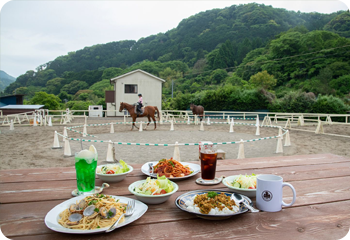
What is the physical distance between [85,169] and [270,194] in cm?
107

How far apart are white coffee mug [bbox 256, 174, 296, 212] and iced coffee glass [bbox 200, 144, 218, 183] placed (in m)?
0.43

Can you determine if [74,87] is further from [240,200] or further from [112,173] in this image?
[240,200]

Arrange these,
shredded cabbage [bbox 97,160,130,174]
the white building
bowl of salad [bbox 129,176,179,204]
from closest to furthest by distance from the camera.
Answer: bowl of salad [bbox 129,176,179,204], shredded cabbage [bbox 97,160,130,174], the white building

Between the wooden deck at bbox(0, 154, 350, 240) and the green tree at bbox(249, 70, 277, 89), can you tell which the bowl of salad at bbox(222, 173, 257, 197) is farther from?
the green tree at bbox(249, 70, 277, 89)

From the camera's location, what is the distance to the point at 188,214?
124 centimetres

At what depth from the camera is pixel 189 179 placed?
6.05ft

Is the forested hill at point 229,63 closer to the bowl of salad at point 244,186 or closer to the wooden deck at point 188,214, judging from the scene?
the wooden deck at point 188,214

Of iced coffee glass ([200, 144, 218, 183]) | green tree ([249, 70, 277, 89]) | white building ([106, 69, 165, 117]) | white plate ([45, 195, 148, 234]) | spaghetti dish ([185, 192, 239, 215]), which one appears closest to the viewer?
white plate ([45, 195, 148, 234])

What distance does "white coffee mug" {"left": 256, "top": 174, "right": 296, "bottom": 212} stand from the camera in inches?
49.1

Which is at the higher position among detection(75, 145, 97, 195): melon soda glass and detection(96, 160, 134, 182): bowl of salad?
detection(75, 145, 97, 195): melon soda glass

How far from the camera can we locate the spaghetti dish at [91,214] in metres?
1.04

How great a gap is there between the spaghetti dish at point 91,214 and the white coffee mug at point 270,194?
738mm

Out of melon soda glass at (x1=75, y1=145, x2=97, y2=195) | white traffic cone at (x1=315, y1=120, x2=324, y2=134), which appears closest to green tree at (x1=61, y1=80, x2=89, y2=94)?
white traffic cone at (x1=315, y1=120, x2=324, y2=134)

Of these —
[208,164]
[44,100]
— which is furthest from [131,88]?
[208,164]
